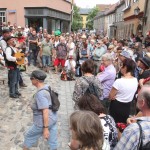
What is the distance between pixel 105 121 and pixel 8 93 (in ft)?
18.3

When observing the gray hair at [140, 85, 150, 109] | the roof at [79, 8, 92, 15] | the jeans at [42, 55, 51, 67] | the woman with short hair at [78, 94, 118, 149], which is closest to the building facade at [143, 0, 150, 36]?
the jeans at [42, 55, 51, 67]

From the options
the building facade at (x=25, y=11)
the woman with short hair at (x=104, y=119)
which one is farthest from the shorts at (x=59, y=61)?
the building facade at (x=25, y=11)

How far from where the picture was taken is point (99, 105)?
9.48 feet

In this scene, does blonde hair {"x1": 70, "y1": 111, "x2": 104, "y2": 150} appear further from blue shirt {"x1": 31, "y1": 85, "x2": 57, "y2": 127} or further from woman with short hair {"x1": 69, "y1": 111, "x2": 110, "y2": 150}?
blue shirt {"x1": 31, "y1": 85, "x2": 57, "y2": 127}

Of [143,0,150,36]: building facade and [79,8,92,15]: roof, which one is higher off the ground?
[79,8,92,15]: roof

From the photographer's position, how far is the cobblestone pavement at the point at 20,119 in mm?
4766

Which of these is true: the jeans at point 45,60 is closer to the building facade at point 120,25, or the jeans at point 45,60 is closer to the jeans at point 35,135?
the jeans at point 35,135

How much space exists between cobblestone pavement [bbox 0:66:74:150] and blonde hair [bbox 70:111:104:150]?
A: 9.15 ft

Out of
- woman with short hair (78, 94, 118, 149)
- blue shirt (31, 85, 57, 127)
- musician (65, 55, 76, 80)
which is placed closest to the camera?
woman with short hair (78, 94, 118, 149)

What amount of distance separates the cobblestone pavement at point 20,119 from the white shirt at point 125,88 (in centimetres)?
150

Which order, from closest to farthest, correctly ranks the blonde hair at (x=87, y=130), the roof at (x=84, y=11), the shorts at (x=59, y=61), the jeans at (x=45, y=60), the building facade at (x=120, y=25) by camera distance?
the blonde hair at (x=87, y=130) < the shorts at (x=59, y=61) < the jeans at (x=45, y=60) < the building facade at (x=120, y=25) < the roof at (x=84, y=11)

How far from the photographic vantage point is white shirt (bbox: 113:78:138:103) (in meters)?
3.93

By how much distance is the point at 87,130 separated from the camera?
196cm

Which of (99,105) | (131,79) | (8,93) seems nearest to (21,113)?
(8,93)
